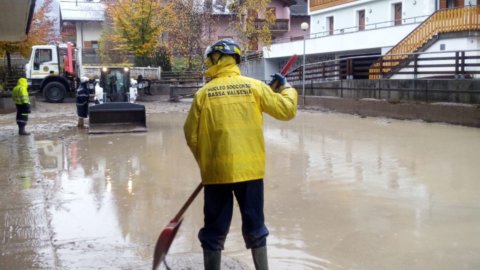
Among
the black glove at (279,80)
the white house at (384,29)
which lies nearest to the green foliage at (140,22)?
the white house at (384,29)

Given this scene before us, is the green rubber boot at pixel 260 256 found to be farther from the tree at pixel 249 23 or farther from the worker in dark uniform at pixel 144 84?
the tree at pixel 249 23

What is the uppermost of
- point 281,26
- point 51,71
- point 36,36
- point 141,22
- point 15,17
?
point 281,26

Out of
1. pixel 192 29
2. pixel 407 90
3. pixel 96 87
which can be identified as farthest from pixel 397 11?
pixel 96 87

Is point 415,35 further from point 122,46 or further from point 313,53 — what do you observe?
point 122,46

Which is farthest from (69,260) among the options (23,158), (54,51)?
(54,51)

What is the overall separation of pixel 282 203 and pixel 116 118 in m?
10.0

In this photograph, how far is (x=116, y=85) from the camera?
70.0 ft

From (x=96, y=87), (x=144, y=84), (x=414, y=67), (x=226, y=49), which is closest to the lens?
(x=226, y=49)

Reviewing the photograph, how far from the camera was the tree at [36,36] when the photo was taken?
97.9ft

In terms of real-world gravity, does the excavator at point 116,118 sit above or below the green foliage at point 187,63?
below

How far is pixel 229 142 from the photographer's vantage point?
3.78 meters

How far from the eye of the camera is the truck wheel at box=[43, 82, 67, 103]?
2842 centimetres

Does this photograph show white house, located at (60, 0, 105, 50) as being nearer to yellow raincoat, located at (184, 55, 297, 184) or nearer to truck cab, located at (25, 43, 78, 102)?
truck cab, located at (25, 43, 78, 102)

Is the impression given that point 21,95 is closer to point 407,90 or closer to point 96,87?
point 96,87
